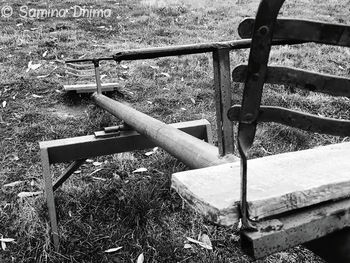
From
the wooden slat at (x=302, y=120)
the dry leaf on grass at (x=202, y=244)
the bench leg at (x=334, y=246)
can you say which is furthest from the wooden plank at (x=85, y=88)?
the wooden slat at (x=302, y=120)

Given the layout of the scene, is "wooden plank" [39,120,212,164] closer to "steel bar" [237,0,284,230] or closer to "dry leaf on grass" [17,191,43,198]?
"dry leaf on grass" [17,191,43,198]

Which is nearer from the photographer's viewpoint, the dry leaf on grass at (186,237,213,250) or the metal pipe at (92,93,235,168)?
the metal pipe at (92,93,235,168)

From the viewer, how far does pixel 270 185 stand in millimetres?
1274

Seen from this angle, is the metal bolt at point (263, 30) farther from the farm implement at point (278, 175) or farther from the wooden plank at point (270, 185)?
the wooden plank at point (270, 185)

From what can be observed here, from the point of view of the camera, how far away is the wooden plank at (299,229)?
1.16 metres

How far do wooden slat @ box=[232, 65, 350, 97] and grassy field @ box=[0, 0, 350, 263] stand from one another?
0.71 m

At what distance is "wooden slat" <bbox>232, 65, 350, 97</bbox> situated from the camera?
102cm

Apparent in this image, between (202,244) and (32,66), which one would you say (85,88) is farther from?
(202,244)

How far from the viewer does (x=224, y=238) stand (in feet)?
9.54

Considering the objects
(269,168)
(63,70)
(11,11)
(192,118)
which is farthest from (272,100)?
(11,11)

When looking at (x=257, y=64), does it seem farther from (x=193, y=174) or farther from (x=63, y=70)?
(x=63, y=70)

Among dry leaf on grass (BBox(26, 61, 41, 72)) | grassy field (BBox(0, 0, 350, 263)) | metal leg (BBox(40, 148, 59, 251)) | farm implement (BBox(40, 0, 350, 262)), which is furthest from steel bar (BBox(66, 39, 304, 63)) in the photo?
dry leaf on grass (BBox(26, 61, 41, 72))

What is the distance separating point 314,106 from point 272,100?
1.57 ft

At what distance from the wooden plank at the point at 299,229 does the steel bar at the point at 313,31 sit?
0.52 metres
